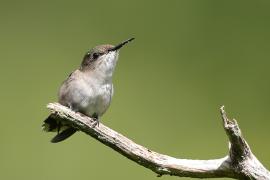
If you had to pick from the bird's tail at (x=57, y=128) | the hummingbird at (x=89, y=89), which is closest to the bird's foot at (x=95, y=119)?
the hummingbird at (x=89, y=89)

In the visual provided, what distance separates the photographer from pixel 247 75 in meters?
3.99

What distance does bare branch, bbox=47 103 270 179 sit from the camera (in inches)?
98.7

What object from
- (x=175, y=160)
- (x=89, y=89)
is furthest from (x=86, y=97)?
(x=175, y=160)

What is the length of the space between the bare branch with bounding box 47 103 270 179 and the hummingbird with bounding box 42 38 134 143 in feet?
0.75

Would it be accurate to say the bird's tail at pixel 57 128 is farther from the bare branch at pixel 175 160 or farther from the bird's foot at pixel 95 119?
the bare branch at pixel 175 160

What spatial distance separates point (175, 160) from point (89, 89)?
57cm

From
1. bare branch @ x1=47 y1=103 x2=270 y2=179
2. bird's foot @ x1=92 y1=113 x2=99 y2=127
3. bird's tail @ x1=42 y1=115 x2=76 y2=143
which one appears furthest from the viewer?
bird's tail @ x1=42 y1=115 x2=76 y2=143

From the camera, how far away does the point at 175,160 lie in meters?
2.62

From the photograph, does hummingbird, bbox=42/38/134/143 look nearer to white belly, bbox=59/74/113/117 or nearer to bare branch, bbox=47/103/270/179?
white belly, bbox=59/74/113/117

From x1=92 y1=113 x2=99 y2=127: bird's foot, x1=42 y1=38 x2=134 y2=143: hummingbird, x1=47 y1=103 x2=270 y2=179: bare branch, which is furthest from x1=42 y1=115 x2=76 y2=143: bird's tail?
x1=47 y1=103 x2=270 y2=179: bare branch

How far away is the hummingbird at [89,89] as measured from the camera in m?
2.97

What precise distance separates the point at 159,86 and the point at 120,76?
8.8 inches

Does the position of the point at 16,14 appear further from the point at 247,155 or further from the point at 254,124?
the point at 247,155

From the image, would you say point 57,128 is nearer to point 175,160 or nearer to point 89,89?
point 89,89
